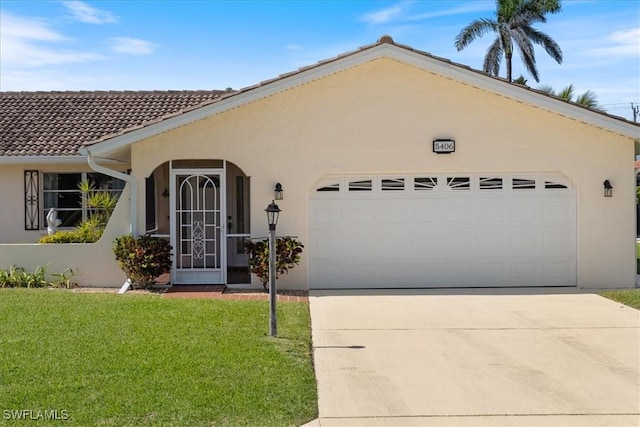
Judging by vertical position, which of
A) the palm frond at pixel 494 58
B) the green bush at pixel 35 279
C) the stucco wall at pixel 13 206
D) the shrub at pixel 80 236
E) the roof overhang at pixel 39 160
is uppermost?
the palm frond at pixel 494 58

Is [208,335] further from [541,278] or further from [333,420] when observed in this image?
[541,278]

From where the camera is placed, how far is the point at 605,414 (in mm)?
5844

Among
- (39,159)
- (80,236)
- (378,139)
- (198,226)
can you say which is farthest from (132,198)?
(378,139)

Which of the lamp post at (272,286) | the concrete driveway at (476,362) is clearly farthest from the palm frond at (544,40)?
the lamp post at (272,286)

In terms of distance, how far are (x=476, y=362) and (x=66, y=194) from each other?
39.6 feet

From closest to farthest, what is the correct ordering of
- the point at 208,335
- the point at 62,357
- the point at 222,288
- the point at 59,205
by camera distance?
the point at 62,357 < the point at 208,335 < the point at 222,288 < the point at 59,205

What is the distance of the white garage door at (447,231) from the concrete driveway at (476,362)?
148cm

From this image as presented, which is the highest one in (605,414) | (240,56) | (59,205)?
(240,56)

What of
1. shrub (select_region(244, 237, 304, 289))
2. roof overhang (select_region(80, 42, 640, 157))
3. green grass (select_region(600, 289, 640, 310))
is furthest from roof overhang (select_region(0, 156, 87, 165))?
green grass (select_region(600, 289, 640, 310))

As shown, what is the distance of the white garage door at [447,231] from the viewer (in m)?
13.2

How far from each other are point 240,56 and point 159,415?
12770 mm

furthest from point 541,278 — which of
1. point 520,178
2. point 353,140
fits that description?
point 353,140

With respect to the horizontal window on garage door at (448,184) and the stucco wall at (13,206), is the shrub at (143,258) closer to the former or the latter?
the horizontal window on garage door at (448,184)

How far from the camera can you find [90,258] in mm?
13281
